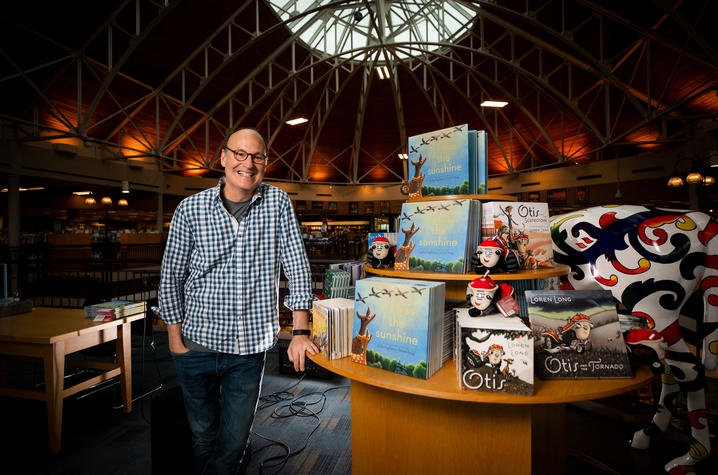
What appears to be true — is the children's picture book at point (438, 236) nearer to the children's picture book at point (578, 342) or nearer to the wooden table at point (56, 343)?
the children's picture book at point (578, 342)

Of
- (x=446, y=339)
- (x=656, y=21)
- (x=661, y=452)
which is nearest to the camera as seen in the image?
(x=446, y=339)

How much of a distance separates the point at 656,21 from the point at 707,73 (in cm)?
216

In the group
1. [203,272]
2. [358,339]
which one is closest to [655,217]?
[358,339]

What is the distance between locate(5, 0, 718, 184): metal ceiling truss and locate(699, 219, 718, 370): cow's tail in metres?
7.25

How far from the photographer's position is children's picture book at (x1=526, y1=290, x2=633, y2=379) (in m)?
1.62

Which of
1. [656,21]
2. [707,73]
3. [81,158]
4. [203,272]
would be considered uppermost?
[656,21]

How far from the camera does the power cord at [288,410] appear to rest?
2.66 m

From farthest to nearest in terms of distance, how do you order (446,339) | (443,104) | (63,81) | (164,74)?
(443,104), (164,74), (63,81), (446,339)

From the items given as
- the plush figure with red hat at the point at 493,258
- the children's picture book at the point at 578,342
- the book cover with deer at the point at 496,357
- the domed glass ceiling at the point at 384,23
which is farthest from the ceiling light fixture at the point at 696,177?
the book cover with deer at the point at 496,357

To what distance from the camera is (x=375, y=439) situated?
193cm

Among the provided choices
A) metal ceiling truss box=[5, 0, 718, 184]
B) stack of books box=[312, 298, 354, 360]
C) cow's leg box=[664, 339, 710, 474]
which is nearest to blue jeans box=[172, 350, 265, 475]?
stack of books box=[312, 298, 354, 360]

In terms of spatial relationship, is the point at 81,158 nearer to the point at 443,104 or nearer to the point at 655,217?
the point at 443,104

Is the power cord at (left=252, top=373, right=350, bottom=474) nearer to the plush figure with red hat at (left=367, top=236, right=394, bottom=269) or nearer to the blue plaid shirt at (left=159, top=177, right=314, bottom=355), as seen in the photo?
the blue plaid shirt at (left=159, top=177, right=314, bottom=355)

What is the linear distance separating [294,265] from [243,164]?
0.56 m
